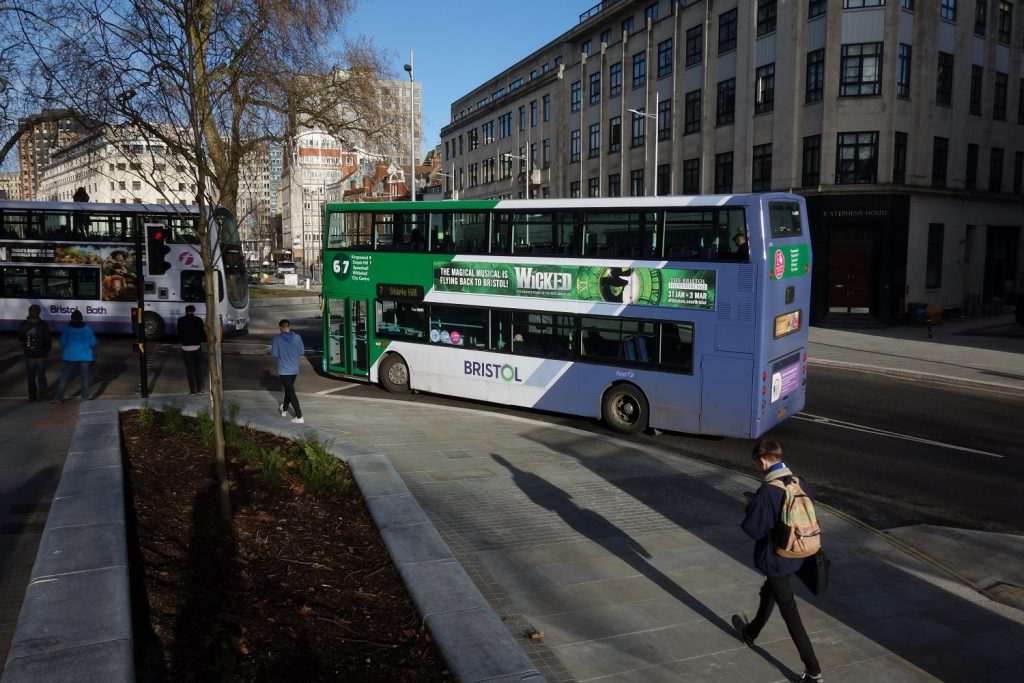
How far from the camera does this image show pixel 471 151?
250 ft

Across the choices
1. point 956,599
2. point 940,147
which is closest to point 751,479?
point 956,599

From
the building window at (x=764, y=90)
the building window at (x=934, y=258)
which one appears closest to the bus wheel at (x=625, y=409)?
the building window at (x=764, y=90)

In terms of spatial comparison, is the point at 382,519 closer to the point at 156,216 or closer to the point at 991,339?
the point at 156,216

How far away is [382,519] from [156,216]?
19.7m

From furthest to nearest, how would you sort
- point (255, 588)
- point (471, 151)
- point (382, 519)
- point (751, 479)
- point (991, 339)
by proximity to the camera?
A: point (471, 151) < point (991, 339) < point (751, 479) < point (382, 519) < point (255, 588)

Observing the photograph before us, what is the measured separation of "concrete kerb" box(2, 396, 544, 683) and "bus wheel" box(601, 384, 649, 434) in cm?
640

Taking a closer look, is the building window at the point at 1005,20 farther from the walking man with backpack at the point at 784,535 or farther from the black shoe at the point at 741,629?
the walking man with backpack at the point at 784,535

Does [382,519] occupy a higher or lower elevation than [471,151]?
lower

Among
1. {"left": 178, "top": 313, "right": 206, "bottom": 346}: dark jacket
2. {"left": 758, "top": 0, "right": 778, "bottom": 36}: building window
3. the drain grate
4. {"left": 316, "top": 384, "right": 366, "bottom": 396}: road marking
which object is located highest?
{"left": 758, "top": 0, "right": 778, "bottom": 36}: building window

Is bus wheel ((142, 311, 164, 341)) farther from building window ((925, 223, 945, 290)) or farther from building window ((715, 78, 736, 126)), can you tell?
building window ((925, 223, 945, 290))

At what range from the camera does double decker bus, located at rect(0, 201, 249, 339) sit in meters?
25.5

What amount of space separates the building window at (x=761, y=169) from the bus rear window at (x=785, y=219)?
2486 cm

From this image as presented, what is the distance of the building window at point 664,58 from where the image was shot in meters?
43.9

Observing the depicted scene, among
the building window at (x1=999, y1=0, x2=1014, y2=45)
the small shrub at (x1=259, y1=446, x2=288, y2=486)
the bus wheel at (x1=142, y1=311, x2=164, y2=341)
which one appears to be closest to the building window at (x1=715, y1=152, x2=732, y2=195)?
the building window at (x1=999, y1=0, x2=1014, y2=45)
